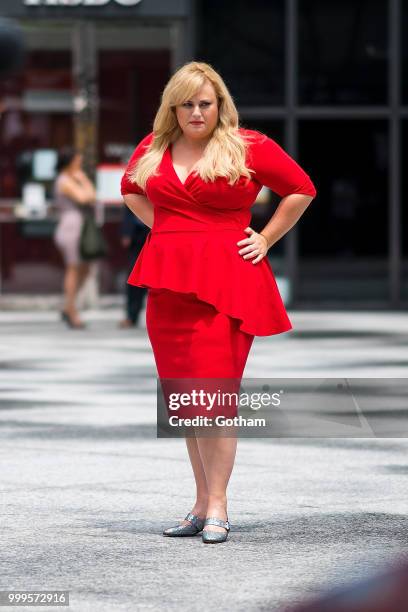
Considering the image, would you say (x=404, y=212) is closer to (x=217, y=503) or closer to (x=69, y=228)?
(x=69, y=228)

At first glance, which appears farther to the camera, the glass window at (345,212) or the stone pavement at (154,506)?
the glass window at (345,212)

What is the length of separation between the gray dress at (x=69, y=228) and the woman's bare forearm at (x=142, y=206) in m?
9.69

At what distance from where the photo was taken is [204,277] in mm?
5793

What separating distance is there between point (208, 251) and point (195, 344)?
13.4 inches

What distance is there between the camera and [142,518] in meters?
6.32

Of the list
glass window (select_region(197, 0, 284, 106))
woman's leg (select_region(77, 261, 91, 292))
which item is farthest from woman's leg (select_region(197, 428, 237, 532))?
glass window (select_region(197, 0, 284, 106))

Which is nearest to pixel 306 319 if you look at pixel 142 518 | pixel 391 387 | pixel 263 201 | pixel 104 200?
pixel 263 201

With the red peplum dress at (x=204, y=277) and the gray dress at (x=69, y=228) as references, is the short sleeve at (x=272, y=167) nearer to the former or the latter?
the red peplum dress at (x=204, y=277)

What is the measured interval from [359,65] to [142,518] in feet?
41.5

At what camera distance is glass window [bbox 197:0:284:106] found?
59.5 ft

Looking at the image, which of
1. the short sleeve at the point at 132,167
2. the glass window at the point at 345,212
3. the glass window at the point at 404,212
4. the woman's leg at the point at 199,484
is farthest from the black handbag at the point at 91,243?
the woman's leg at the point at 199,484

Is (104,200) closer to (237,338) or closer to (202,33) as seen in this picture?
(202,33)

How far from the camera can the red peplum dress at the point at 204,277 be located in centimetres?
580

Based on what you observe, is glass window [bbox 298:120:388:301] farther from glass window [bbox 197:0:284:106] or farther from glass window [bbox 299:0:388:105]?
glass window [bbox 197:0:284:106]
